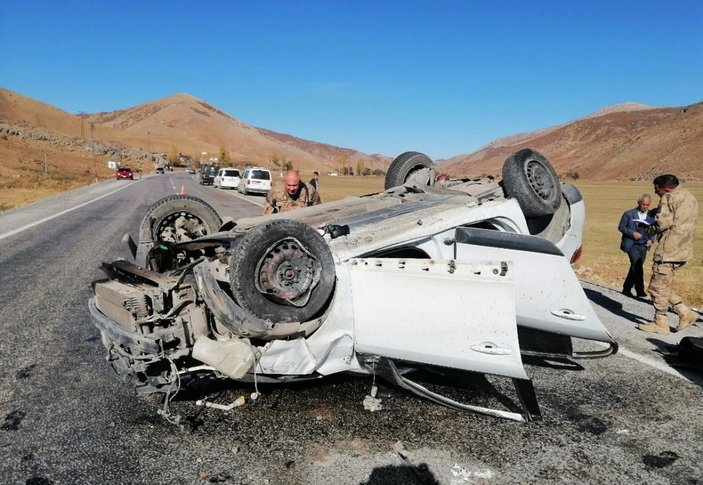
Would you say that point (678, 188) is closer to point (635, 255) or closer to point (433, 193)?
point (635, 255)

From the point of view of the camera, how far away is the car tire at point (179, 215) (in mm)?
4696

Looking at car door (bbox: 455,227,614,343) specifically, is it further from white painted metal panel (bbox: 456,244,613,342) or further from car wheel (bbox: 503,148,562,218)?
car wheel (bbox: 503,148,562,218)

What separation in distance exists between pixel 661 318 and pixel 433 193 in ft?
9.20

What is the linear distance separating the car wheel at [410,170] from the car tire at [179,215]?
2255mm

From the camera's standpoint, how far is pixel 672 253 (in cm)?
563

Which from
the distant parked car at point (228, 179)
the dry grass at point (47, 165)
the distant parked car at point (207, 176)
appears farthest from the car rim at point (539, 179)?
the distant parked car at point (207, 176)

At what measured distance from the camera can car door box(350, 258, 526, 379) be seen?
3191 millimetres

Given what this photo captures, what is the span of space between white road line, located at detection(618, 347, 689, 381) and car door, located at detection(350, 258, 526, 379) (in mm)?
2114

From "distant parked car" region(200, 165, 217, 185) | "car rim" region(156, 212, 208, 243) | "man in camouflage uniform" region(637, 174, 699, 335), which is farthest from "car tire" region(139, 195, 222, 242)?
"distant parked car" region(200, 165, 217, 185)

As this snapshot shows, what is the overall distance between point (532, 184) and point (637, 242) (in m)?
3.50

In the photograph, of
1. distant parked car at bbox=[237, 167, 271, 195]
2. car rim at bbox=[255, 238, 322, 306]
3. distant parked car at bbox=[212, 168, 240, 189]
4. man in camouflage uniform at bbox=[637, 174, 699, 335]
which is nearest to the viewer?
car rim at bbox=[255, 238, 322, 306]

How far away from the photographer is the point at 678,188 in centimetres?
579

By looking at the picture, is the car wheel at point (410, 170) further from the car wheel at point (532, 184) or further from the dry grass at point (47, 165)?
the dry grass at point (47, 165)

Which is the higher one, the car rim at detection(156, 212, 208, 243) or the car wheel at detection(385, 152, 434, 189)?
the car wheel at detection(385, 152, 434, 189)
